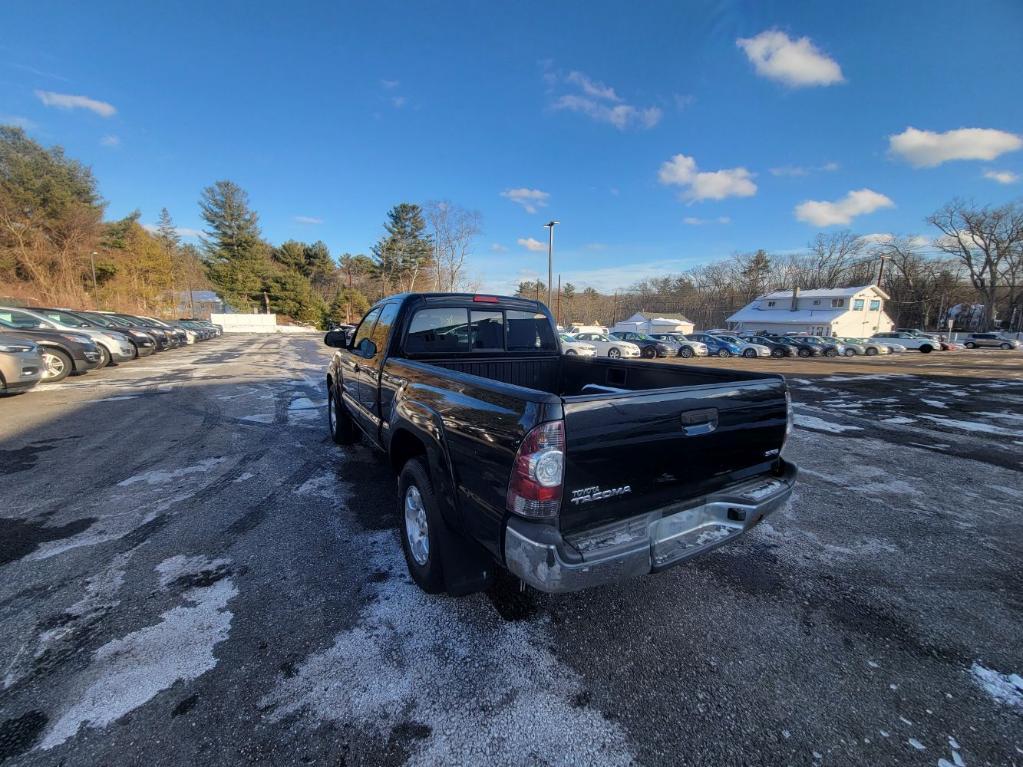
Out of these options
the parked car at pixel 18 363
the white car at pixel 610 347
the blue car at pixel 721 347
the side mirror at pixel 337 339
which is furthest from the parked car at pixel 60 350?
the blue car at pixel 721 347

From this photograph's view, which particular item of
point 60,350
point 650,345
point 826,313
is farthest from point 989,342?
point 60,350

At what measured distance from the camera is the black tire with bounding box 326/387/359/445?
5469mm

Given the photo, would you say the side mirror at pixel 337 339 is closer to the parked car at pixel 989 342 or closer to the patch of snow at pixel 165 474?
the patch of snow at pixel 165 474

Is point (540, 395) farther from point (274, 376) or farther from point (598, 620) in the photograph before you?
point (274, 376)

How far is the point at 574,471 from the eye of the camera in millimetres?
1881

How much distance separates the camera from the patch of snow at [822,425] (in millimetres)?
7203

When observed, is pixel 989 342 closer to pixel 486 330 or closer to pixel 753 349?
pixel 753 349

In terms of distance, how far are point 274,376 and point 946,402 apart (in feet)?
58.2

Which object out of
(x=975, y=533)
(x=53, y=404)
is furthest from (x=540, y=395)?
(x=53, y=404)

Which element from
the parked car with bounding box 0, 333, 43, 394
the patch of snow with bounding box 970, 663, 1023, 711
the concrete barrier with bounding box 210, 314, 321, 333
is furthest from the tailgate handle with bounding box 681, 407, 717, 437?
the concrete barrier with bounding box 210, 314, 321, 333

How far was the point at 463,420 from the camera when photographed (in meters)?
2.23

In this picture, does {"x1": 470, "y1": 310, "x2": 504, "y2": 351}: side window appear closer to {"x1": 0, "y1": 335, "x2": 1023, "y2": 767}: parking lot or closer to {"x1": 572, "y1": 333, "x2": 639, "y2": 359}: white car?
{"x1": 0, "y1": 335, "x2": 1023, "y2": 767}: parking lot

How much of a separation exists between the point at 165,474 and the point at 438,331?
351 centimetres

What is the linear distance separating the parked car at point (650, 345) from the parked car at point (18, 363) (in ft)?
83.1
